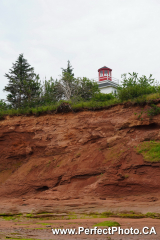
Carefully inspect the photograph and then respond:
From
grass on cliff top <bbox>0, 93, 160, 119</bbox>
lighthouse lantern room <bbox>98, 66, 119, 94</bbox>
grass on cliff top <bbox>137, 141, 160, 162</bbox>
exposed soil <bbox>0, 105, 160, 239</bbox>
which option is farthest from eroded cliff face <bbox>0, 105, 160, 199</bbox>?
lighthouse lantern room <bbox>98, 66, 119, 94</bbox>

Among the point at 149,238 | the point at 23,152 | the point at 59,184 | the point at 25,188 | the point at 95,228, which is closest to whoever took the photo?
the point at 149,238

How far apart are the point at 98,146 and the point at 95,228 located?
25.5 ft

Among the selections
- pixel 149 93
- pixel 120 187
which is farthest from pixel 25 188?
pixel 149 93

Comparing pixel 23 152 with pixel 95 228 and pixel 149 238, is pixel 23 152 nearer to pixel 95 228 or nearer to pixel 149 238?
pixel 95 228

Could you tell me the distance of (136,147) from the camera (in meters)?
13.9

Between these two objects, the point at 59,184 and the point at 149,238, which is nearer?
the point at 149,238

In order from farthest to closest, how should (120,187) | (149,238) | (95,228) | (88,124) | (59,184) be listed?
1. (88,124)
2. (59,184)
3. (120,187)
4. (95,228)
5. (149,238)

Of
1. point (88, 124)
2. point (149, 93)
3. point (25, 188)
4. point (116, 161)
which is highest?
point (149, 93)

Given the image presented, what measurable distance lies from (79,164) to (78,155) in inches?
28.7

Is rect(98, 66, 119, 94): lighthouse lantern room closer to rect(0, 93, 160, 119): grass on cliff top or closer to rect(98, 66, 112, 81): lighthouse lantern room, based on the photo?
rect(98, 66, 112, 81): lighthouse lantern room

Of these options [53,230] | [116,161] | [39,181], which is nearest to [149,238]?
[53,230]

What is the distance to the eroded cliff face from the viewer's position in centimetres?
1281

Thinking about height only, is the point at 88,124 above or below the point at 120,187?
above

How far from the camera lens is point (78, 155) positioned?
15312 millimetres
